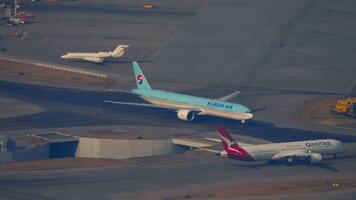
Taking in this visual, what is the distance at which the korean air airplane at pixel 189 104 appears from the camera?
602 feet

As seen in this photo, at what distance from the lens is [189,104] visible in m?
188

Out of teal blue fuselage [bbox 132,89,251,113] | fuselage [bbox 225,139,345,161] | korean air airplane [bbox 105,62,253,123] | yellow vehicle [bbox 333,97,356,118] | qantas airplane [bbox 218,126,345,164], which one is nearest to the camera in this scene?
qantas airplane [bbox 218,126,345,164]

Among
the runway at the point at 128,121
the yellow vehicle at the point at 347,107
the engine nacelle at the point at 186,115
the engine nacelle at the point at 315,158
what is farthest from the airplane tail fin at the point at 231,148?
the yellow vehicle at the point at 347,107

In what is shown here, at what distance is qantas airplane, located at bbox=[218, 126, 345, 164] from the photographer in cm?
15788

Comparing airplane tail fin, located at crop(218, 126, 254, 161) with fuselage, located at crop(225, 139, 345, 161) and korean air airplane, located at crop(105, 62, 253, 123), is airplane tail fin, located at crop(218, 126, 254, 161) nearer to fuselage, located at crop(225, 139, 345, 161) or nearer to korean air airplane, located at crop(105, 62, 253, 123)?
fuselage, located at crop(225, 139, 345, 161)

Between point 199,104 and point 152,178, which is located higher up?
point 199,104

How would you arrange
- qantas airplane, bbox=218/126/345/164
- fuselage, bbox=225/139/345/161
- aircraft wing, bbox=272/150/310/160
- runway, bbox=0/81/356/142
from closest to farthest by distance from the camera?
qantas airplane, bbox=218/126/345/164 < fuselage, bbox=225/139/345/161 < aircraft wing, bbox=272/150/310/160 < runway, bbox=0/81/356/142

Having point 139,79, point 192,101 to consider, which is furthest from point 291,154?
point 139,79

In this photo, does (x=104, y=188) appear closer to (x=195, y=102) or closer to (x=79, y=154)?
(x=79, y=154)

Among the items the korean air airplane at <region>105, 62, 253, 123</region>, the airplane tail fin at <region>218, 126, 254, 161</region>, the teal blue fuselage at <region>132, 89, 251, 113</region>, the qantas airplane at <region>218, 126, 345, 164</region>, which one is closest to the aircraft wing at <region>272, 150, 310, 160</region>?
the qantas airplane at <region>218, 126, 345, 164</region>

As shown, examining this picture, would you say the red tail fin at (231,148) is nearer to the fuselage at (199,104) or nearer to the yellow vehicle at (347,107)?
the fuselage at (199,104)

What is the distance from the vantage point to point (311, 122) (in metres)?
189

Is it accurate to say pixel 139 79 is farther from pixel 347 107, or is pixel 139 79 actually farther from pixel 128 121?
pixel 347 107

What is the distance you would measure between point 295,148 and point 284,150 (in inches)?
66.1
